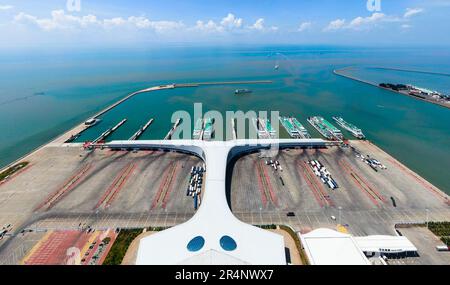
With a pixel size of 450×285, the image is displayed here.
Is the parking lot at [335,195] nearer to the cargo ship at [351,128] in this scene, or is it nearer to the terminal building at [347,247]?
the terminal building at [347,247]

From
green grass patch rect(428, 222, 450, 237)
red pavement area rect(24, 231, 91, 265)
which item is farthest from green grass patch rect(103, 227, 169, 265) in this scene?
green grass patch rect(428, 222, 450, 237)

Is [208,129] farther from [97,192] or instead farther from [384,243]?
[384,243]

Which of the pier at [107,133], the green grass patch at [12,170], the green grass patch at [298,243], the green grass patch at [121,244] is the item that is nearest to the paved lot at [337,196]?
the green grass patch at [298,243]

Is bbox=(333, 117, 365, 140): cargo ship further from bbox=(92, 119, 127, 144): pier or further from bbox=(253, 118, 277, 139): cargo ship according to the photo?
bbox=(92, 119, 127, 144): pier

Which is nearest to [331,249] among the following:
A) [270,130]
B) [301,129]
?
[270,130]

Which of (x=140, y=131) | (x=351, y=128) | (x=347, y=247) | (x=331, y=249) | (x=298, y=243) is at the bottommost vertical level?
(x=298, y=243)

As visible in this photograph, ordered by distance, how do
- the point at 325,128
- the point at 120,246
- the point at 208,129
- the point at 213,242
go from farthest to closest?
the point at 325,128
the point at 208,129
the point at 120,246
the point at 213,242

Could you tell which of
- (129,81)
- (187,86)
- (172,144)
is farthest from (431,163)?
(129,81)
